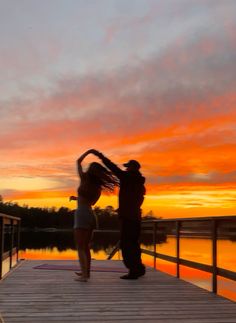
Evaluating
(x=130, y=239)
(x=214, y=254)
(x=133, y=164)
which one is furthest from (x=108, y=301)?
(x=133, y=164)

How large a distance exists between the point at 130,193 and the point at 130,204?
0.15 meters

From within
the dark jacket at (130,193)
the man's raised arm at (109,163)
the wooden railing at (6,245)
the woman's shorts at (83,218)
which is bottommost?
the wooden railing at (6,245)

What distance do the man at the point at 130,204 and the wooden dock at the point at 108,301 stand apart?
17.9 inches

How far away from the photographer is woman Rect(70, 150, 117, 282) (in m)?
7.17

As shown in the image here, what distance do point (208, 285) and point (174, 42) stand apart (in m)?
7.00

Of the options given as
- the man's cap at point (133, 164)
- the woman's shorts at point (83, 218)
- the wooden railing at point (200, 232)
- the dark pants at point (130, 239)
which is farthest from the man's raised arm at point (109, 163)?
the wooden railing at point (200, 232)

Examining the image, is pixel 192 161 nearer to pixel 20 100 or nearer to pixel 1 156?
pixel 20 100

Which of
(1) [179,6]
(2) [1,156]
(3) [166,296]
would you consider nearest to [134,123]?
(1) [179,6]

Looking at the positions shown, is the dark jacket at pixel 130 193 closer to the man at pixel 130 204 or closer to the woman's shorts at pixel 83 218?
the man at pixel 130 204

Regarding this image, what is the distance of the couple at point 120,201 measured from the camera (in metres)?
7.19

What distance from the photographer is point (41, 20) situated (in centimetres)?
1194

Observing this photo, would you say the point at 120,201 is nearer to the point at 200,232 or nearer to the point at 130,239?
the point at 130,239

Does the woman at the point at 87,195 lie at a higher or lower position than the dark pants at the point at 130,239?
higher

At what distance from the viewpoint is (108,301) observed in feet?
19.4
